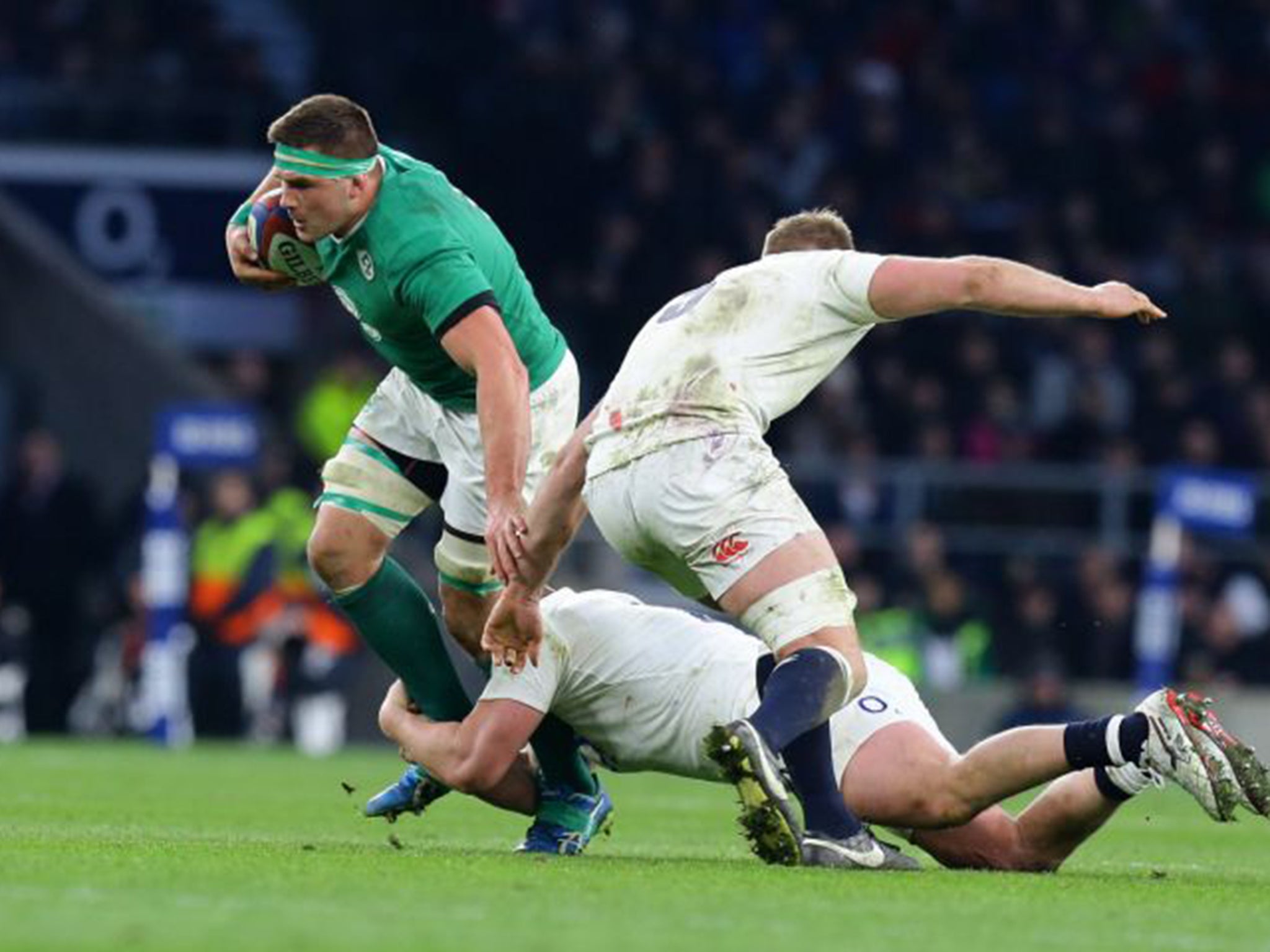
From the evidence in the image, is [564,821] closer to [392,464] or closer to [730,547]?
[730,547]

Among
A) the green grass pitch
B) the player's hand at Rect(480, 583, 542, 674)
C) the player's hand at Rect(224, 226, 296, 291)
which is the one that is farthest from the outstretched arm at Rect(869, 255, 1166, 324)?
the player's hand at Rect(224, 226, 296, 291)

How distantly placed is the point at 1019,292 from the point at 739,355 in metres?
0.84

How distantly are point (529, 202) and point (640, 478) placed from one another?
14.6 m

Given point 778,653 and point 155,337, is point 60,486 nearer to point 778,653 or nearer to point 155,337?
point 155,337

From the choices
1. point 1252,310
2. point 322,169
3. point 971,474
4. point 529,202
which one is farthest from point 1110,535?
point 322,169

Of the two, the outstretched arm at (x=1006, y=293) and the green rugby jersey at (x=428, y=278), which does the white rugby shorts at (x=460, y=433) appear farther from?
the outstretched arm at (x=1006, y=293)

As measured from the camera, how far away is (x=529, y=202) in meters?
23.1

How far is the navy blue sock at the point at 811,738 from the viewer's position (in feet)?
27.0

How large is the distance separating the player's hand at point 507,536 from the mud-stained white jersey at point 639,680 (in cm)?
38

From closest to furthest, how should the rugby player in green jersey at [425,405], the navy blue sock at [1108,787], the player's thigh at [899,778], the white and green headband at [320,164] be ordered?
the navy blue sock at [1108,787] < the player's thigh at [899,778] < the rugby player in green jersey at [425,405] < the white and green headband at [320,164]

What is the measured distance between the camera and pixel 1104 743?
8430 millimetres

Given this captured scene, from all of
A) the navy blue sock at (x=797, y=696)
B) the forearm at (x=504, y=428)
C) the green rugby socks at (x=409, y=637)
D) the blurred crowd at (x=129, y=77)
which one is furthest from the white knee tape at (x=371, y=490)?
the blurred crowd at (x=129, y=77)

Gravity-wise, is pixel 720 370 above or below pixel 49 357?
above

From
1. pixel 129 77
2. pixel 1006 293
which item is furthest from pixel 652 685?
pixel 129 77
